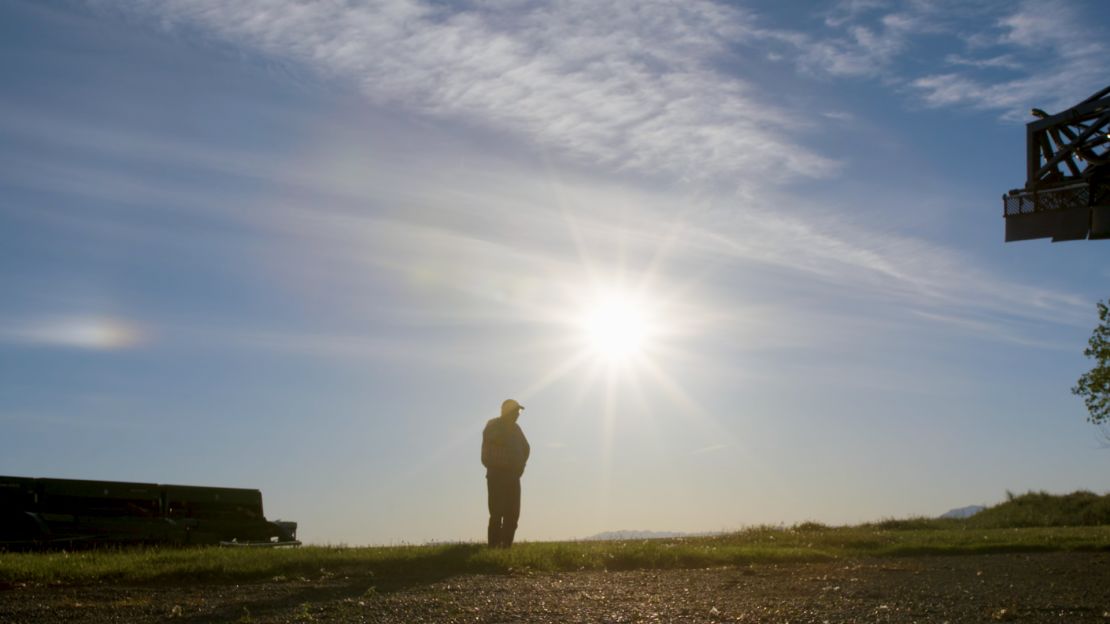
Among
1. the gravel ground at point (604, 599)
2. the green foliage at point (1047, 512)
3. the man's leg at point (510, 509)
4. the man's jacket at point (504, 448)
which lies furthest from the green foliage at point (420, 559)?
the green foliage at point (1047, 512)

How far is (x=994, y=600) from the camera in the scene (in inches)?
433

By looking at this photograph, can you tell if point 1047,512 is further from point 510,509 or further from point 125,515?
point 125,515

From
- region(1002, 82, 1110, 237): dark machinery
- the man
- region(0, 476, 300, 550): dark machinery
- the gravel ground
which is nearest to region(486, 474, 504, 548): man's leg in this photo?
the man

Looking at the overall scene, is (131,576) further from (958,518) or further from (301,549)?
(958,518)

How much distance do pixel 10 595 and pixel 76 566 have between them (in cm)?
183

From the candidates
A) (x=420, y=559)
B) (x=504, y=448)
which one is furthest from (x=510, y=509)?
(x=420, y=559)

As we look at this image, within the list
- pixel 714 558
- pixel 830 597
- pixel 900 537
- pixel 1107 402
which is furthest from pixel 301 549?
pixel 1107 402

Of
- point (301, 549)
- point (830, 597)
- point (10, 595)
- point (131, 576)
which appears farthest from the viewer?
point (301, 549)

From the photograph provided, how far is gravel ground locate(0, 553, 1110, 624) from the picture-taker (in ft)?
31.3

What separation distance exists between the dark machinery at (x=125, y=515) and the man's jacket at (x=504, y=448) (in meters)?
5.17

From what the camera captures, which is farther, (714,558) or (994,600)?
(714,558)

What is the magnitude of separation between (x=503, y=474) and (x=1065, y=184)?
11.0m

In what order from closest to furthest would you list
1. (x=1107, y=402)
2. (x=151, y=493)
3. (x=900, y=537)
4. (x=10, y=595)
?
(x=10, y=595) → (x=151, y=493) → (x=900, y=537) → (x=1107, y=402)

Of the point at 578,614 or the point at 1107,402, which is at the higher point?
the point at 1107,402
